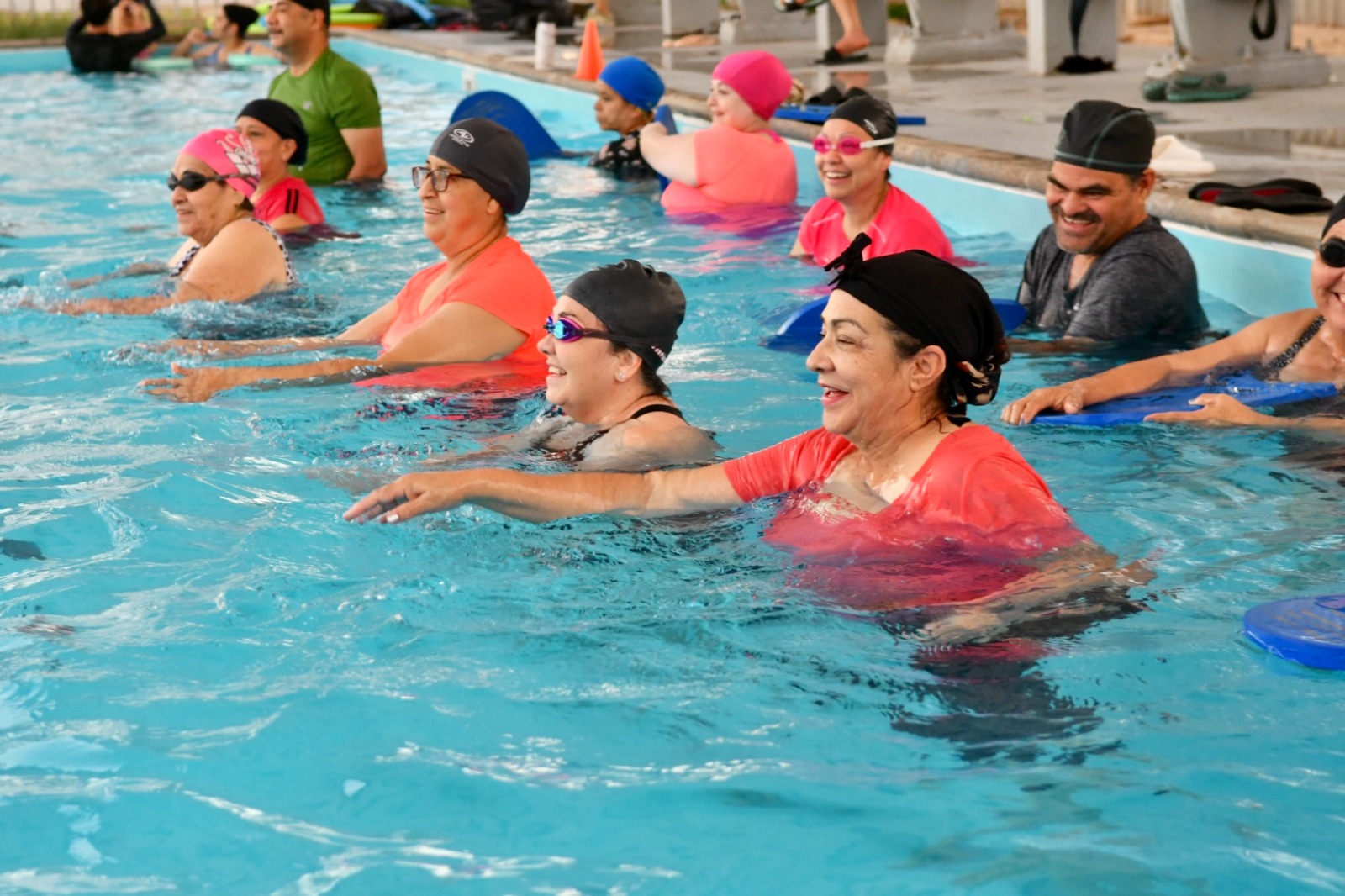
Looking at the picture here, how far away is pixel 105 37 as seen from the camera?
2016 cm

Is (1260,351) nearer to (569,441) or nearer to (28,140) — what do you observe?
(569,441)

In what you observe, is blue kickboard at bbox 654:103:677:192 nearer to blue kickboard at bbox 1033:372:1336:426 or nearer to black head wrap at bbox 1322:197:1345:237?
blue kickboard at bbox 1033:372:1336:426

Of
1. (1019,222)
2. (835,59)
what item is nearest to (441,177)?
(1019,222)

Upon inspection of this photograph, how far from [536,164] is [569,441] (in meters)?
7.35

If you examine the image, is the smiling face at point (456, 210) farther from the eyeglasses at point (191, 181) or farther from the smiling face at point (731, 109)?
the smiling face at point (731, 109)

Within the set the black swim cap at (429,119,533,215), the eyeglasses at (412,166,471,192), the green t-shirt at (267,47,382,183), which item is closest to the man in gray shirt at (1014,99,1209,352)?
the black swim cap at (429,119,533,215)

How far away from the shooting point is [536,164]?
450 inches

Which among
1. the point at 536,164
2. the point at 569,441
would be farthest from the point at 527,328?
the point at 536,164

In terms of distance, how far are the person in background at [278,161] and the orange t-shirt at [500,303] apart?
2235 millimetres

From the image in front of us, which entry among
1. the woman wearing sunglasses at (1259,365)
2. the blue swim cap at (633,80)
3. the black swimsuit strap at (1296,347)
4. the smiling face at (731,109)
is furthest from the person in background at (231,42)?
the black swimsuit strap at (1296,347)

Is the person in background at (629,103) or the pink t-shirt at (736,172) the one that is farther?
the person in background at (629,103)

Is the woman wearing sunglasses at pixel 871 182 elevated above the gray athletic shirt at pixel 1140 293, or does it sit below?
above

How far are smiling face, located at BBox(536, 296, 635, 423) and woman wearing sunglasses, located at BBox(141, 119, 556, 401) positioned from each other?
118 cm

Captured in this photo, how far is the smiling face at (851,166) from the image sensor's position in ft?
21.3
